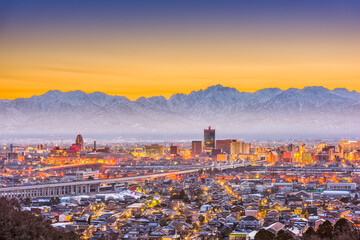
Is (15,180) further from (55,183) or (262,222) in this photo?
(262,222)

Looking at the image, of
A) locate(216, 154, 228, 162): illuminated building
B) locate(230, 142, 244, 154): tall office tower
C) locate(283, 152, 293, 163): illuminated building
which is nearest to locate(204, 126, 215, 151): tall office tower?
locate(230, 142, 244, 154): tall office tower

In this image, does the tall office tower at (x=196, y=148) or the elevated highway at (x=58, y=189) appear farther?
the tall office tower at (x=196, y=148)

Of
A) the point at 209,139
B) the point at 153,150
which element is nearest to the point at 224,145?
the point at 209,139

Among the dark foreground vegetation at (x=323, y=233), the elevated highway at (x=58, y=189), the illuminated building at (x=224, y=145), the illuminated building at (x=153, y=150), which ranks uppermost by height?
the illuminated building at (x=224, y=145)

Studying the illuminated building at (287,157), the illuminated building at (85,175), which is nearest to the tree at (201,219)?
the illuminated building at (85,175)

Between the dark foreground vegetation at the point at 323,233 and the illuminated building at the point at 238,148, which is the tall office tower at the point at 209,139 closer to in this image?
the illuminated building at the point at 238,148

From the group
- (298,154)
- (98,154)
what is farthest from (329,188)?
(98,154)

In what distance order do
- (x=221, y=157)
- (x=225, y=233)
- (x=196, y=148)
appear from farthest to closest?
(x=196, y=148)
(x=221, y=157)
(x=225, y=233)

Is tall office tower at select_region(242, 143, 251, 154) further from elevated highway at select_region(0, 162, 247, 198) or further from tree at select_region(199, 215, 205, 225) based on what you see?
tree at select_region(199, 215, 205, 225)

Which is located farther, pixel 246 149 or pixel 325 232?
pixel 246 149

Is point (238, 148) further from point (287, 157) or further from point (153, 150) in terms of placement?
point (287, 157)

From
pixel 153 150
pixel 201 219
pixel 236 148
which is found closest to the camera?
pixel 201 219
